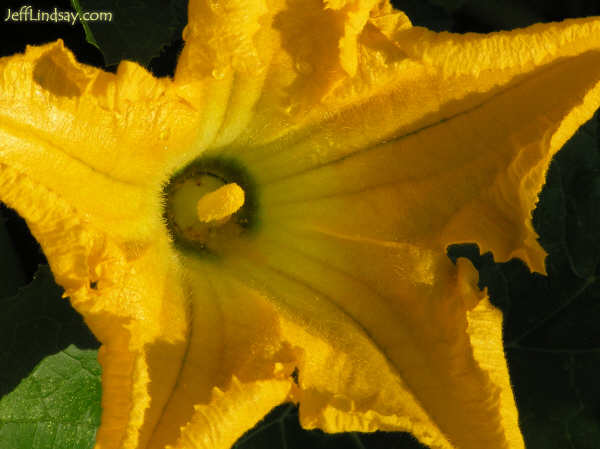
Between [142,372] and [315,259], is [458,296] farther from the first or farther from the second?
[142,372]

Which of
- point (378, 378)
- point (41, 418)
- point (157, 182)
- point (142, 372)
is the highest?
point (157, 182)

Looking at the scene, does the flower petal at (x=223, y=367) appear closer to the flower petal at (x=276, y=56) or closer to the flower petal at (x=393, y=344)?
the flower petal at (x=393, y=344)

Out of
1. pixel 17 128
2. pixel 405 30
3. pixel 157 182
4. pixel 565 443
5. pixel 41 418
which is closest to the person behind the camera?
pixel 17 128

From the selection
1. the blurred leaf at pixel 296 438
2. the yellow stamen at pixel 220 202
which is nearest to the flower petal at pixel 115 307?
the yellow stamen at pixel 220 202

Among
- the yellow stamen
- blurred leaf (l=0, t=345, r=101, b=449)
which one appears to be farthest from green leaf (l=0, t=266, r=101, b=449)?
the yellow stamen

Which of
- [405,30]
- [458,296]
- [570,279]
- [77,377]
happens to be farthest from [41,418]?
[570,279]

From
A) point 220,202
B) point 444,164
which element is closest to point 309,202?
point 220,202

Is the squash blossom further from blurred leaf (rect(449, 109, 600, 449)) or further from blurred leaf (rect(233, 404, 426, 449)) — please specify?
blurred leaf (rect(449, 109, 600, 449))
